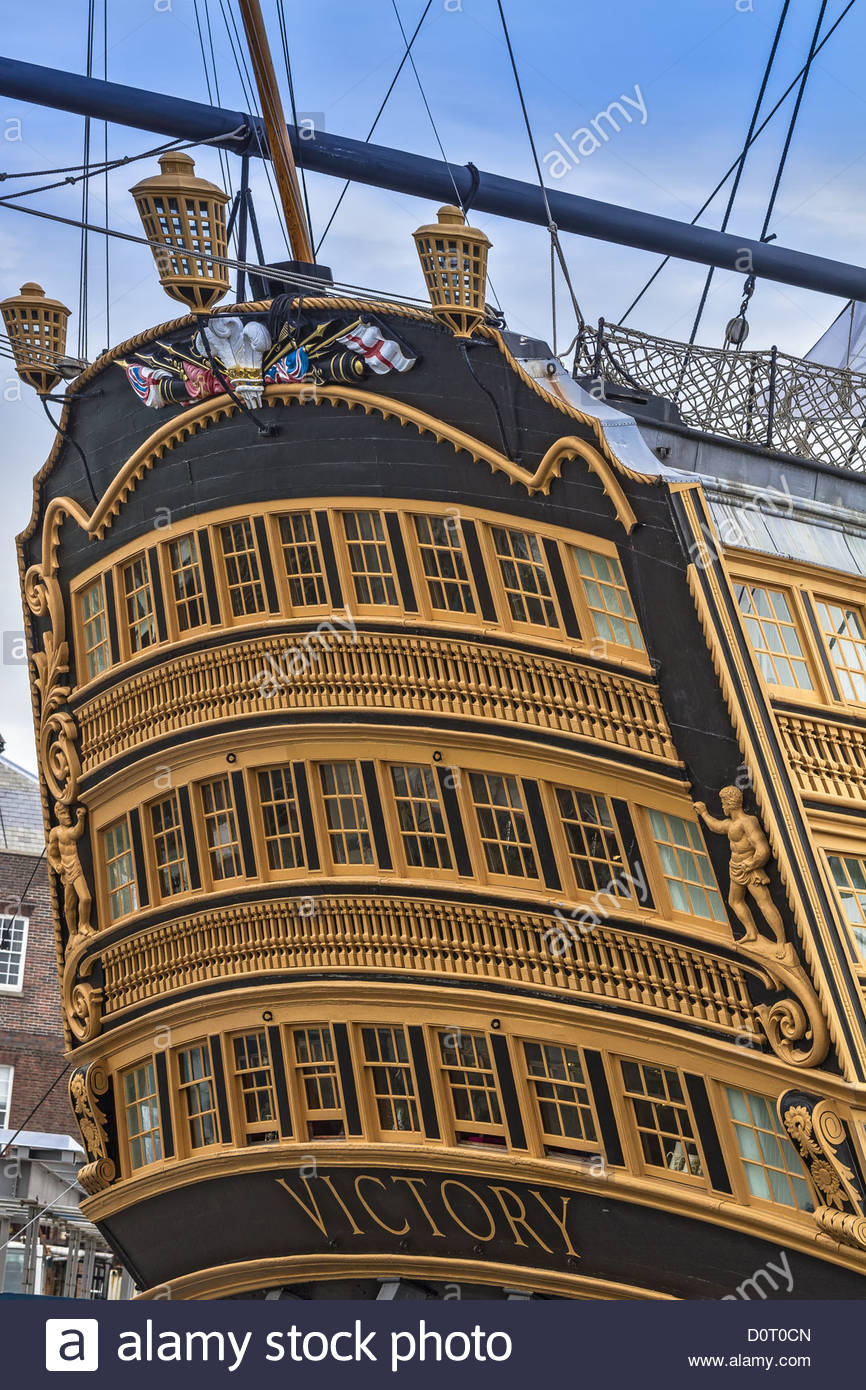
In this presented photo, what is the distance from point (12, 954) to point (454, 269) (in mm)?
20061

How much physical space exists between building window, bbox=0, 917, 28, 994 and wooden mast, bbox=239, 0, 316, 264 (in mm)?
16080

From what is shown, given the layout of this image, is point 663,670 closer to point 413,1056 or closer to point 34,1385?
point 413,1056

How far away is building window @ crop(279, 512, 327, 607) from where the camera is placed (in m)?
16.8

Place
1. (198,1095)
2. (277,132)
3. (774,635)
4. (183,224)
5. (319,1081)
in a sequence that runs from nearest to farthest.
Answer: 1. (774,635)
2. (183,224)
3. (319,1081)
4. (198,1095)
5. (277,132)

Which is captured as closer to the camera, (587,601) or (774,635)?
(774,635)

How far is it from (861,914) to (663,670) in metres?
2.24

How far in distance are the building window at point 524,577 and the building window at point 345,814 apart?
2.00 m

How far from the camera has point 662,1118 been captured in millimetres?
15391

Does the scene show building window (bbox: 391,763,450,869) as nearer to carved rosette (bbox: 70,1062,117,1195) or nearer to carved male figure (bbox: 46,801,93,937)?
carved male figure (bbox: 46,801,93,937)

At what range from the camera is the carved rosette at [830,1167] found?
13.7 m

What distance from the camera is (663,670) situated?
15.0m

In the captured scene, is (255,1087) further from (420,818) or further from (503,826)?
(503,826)

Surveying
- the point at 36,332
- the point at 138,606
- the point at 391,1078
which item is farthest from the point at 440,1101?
the point at 36,332

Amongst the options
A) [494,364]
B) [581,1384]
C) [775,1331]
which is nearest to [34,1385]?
[581,1384]
